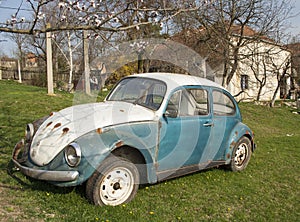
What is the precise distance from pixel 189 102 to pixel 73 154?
7.42ft

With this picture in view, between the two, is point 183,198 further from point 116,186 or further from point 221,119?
point 221,119

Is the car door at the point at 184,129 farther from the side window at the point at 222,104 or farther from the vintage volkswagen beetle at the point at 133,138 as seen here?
the side window at the point at 222,104

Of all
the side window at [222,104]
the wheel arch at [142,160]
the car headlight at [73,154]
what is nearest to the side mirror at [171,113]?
the wheel arch at [142,160]

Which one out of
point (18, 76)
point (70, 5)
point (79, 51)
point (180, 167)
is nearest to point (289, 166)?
point (180, 167)

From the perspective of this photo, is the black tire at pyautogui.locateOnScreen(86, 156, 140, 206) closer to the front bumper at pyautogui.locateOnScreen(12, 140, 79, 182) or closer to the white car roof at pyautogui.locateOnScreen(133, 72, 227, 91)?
the front bumper at pyautogui.locateOnScreen(12, 140, 79, 182)

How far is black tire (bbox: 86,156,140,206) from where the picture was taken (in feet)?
12.1

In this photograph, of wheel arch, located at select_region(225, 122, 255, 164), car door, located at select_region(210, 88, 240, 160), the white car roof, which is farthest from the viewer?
wheel arch, located at select_region(225, 122, 255, 164)

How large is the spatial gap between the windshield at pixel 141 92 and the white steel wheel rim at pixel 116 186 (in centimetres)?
114

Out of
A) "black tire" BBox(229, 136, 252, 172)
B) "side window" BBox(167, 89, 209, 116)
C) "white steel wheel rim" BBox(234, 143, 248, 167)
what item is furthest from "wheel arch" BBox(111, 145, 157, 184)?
"white steel wheel rim" BBox(234, 143, 248, 167)

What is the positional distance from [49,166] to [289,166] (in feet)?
18.1

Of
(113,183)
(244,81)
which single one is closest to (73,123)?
(113,183)

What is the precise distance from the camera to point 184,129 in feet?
14.8

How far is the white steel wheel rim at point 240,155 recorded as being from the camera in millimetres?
5738

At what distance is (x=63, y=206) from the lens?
370 cm
